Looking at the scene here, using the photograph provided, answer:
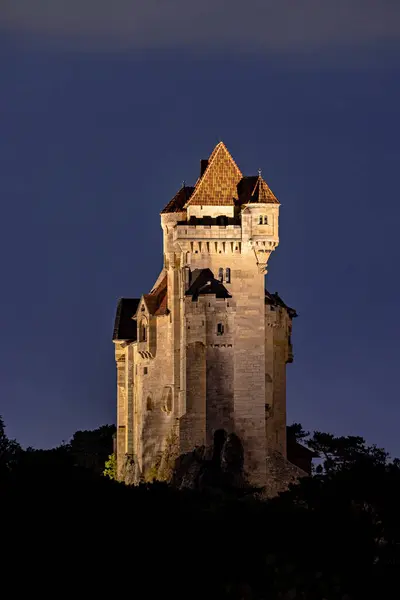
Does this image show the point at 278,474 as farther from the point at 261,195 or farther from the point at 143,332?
the point at 261,195

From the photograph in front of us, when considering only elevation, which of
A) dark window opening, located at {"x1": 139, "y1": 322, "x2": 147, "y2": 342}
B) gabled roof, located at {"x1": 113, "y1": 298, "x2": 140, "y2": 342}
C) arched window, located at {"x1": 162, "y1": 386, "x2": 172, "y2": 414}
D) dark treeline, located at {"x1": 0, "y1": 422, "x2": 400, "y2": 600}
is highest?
gabled roof, located at {"x1": 113, "y1": 298, "x2": 140, "y2": 342}

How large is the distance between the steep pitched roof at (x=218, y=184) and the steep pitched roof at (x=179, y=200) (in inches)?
94.5

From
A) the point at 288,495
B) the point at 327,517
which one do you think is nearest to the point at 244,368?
the point at 288,495

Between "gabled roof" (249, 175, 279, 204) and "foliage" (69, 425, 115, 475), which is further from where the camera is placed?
"foliage" (69, 425, 115, 475)

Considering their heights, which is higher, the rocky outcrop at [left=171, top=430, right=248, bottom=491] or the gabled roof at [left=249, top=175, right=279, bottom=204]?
the gabled roof at [left=249, top=175, right=279, bottom=204]

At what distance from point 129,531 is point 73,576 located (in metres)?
6.89

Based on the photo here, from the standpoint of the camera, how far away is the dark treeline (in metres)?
97.4

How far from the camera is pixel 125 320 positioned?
153500 millimetres

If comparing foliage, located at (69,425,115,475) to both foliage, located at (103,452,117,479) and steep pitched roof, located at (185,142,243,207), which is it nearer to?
foliage, located at (103,452,117,479)

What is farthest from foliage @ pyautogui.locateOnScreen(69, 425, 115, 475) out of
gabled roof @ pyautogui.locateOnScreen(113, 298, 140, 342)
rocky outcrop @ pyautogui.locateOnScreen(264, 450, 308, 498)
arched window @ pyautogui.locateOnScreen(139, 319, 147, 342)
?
rocky outcrop @ pyautogui.locateOnScreen(264, 450, 308, 498)

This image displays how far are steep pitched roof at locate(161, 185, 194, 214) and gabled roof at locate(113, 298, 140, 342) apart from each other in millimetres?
8557

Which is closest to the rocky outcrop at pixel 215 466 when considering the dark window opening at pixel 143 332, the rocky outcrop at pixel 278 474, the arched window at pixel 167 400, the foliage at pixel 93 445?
the rocky outcrop at pixel 278 474

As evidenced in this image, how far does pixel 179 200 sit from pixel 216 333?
10.8 metres

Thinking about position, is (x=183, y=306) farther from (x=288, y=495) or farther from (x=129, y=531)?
(x=129, y=531)
